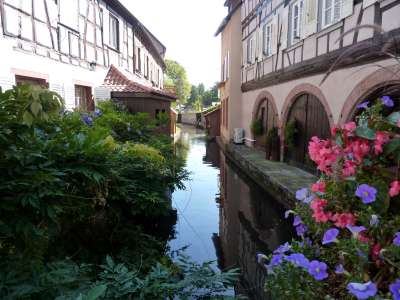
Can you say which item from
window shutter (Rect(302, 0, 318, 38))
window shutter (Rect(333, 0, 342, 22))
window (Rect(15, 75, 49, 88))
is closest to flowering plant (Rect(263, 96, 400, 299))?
window shutter (Rect(333, 0, 342, 22))

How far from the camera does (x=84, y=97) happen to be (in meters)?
11.2

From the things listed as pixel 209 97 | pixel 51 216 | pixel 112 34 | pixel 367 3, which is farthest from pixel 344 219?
pixel 209 97

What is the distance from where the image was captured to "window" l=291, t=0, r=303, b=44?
30.5 feet

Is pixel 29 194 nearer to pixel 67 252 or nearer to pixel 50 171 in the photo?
pixel 50 171

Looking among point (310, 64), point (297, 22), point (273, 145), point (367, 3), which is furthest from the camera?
point (273, 145)

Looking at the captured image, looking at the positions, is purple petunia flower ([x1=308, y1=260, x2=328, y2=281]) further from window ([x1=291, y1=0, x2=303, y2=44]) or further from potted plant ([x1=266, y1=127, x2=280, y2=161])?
potted plant ([x1=266, y1=127, x2=280, y2=161])

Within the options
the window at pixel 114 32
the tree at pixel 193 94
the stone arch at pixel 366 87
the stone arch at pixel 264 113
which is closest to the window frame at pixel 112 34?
the window at pixel 114 32

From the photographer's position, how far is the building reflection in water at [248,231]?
15.3ft

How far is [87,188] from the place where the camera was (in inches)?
138

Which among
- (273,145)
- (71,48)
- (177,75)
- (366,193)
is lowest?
(273,145)

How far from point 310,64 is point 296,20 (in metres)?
2.00

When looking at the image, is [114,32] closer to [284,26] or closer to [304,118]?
[284,26]

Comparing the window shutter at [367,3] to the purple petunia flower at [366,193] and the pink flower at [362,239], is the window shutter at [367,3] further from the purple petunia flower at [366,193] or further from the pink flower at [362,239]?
the pink flower at [362,239]

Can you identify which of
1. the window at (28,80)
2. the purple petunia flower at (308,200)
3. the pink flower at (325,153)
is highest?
the window at (28,80)
